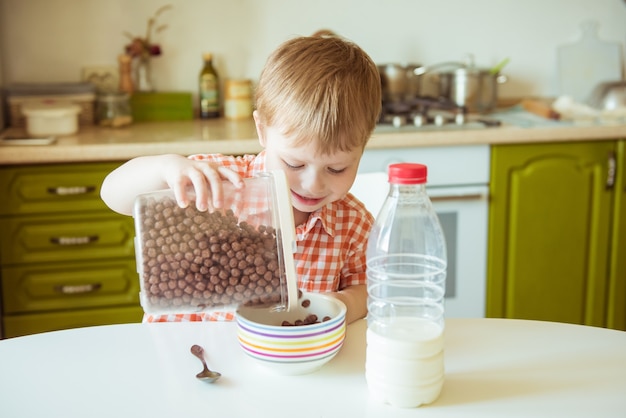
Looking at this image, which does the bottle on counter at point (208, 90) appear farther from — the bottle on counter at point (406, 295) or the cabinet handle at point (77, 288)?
the bottle on counter at point (406, 295)

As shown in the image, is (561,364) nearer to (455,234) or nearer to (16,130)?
(455,234)

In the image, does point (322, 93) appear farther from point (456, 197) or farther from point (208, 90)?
point (208, 90)

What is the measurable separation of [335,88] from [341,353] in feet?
1.21

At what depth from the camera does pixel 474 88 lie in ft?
8.80

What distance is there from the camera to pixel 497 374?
926 millimetres

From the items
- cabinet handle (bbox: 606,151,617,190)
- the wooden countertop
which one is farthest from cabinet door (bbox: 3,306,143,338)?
cabinet handle (bbox: 606,151,617,190)

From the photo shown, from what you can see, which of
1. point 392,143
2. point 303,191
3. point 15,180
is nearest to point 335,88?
point 303,191

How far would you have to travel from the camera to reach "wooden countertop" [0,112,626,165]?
209 centimetres

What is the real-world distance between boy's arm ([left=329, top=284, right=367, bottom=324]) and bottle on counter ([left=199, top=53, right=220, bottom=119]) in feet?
5.18

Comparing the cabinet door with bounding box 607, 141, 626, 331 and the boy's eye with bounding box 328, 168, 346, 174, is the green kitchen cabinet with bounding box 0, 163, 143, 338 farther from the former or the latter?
the cabinet door with bounding box 607, 141, 626, 331

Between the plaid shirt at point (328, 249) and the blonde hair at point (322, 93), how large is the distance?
17cm

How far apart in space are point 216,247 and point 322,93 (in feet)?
0.96

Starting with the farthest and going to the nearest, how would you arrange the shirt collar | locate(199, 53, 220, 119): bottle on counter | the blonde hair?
1. locate(199, 53, 220, 119): bottle on counter
2. the shirt collar
3. the blonde hair

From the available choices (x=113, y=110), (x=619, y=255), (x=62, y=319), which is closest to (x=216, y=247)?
(x=62, y=319)
